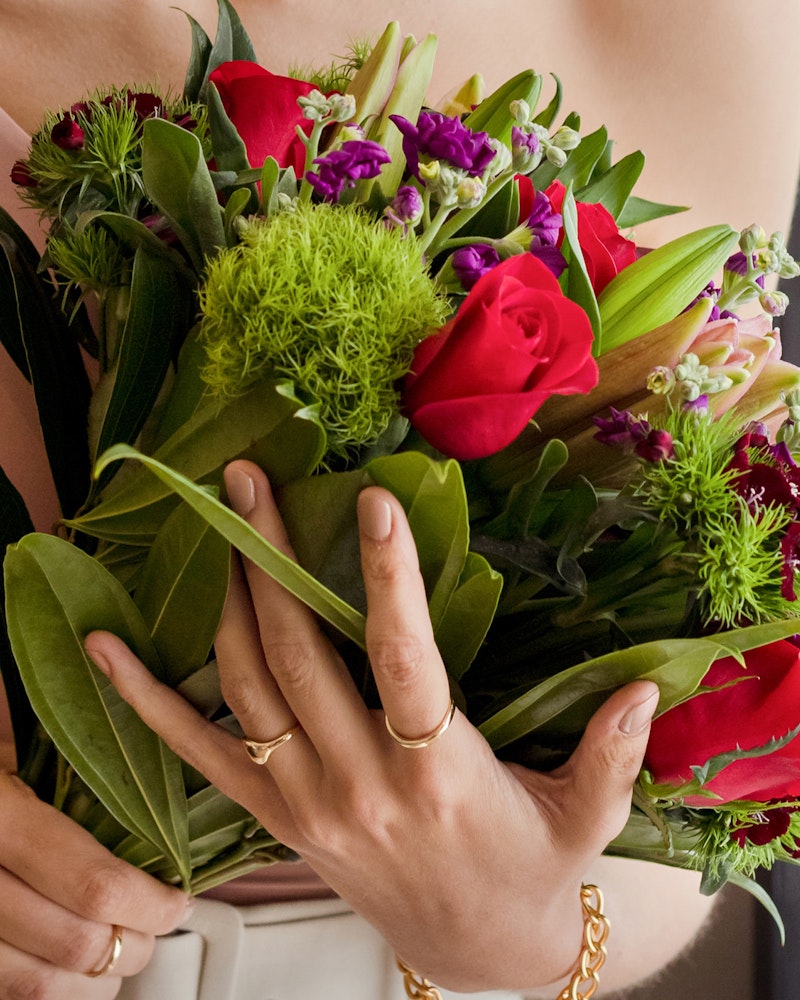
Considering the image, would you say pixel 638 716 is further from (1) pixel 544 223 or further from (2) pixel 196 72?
(2) pixel 196 72

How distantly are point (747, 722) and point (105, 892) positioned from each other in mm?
330

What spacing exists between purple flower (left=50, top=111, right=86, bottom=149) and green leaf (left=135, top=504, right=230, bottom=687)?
0.16m

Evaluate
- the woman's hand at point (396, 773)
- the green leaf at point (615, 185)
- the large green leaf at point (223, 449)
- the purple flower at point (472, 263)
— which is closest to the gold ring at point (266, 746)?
the woman's hand at point (396, 773)

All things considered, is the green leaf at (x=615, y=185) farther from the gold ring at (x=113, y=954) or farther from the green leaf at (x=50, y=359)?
the gold ring at (x=113, y=954)

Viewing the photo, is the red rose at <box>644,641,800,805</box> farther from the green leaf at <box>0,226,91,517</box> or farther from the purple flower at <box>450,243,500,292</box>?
the green leaf at <box>0,226,91,517</box>

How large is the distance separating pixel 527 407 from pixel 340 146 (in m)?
0.15

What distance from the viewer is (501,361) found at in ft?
0.96

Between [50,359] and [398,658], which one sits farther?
[50,359]

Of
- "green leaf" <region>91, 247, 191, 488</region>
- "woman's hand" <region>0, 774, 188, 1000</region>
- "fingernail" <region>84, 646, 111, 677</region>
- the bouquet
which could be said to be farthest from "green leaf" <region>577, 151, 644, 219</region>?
"woman's hand" <region>0, 774, 188, 1000</region>

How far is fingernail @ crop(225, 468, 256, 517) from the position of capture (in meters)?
0.33

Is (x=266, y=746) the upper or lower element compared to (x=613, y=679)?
lower

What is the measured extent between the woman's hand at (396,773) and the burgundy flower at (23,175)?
0.20 m

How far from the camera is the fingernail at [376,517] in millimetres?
307

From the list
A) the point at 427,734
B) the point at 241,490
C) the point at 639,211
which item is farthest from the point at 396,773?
the point at 639,211
